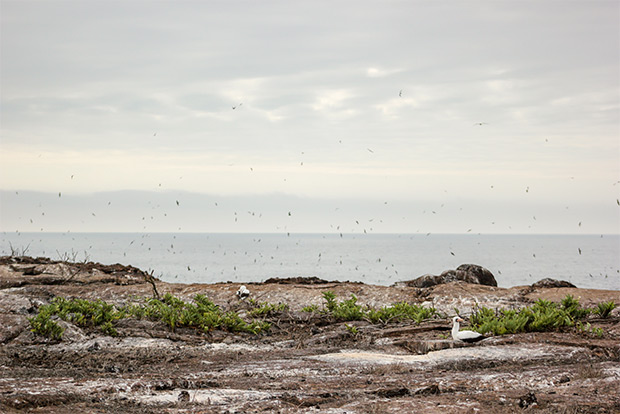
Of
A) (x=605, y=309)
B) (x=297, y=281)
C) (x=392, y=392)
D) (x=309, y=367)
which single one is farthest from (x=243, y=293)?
(x=392, y=392)

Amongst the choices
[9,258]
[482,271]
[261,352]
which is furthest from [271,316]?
[9,258]

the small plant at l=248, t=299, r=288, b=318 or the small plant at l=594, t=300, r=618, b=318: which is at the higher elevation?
the small plant at l=248, t=299, r=288, b=318

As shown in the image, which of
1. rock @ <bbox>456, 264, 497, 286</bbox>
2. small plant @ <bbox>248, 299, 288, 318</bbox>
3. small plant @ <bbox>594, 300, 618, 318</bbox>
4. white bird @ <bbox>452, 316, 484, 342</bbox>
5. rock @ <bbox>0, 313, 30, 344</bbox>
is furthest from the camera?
rock @ <bbox>456, 264, 497, 286</bbox>

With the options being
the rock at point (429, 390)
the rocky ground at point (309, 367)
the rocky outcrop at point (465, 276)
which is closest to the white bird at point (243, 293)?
the rocky ground at point (309, 367)

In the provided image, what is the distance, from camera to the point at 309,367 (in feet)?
25.7

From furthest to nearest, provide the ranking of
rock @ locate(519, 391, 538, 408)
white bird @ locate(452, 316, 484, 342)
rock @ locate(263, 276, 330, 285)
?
rock @ locate(263, 276, 330, 285), white bird @ locate(452, 316, 484, 342), rock @ locate(519, 391, 538, 408)

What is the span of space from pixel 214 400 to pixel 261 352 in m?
3.55

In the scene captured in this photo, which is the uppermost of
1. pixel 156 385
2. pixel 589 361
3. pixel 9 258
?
pixel 9 258

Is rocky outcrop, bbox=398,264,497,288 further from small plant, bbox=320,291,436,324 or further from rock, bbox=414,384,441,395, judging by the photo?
rock, bbox=414,384,441,395

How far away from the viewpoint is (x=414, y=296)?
14.7 meters

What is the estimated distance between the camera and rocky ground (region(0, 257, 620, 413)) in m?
5.89

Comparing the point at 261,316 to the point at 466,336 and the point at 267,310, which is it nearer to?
the point at 267,310

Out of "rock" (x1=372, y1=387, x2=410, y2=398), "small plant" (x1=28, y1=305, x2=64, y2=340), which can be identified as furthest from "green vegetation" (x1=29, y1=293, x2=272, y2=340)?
"rock" (x1=372, y1=387, x2=410, y2=398)

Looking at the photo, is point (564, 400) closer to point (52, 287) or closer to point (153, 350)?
point (153, 350)
